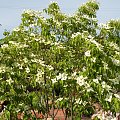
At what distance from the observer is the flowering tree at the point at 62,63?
33.3 ft

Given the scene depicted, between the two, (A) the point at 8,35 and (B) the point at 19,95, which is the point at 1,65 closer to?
(B) the point at 19,95

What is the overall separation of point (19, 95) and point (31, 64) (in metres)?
1.22

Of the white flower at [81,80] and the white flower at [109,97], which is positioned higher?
the white flower at [81,80]

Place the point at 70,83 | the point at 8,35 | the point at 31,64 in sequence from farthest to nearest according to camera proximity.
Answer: the point at 8,35 → the point at 31,64 → the point at 70,83

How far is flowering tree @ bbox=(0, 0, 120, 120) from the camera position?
33.3 feet

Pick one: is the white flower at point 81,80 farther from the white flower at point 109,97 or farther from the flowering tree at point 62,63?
the white flower at point 109,97

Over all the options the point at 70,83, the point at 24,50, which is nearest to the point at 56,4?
the point at 24,50

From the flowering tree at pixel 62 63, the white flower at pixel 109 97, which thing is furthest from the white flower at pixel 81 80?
the white flower at pixel 109 97

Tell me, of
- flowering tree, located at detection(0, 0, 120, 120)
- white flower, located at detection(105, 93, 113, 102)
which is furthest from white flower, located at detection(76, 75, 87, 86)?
white flower, located at detection(105, 93, 113, 102)

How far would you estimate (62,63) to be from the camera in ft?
36.2

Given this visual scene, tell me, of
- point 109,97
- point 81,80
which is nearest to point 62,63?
point 81,80

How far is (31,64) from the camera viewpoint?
11.3 meters

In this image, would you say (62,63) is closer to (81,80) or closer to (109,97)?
(81,80)

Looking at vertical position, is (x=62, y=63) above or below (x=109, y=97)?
above
